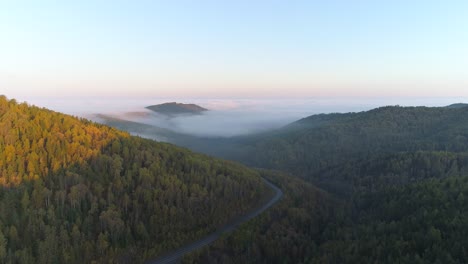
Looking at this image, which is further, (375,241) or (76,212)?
(76,212)

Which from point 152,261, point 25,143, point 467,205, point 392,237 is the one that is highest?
point 25,143

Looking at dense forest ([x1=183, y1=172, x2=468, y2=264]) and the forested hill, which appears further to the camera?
the forested hill

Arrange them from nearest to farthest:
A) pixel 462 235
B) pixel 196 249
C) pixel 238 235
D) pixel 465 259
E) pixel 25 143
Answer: pixel 465 259 → pixel 462 235 → pixel 196 249 → pixel 238 235 → pixel 25 143

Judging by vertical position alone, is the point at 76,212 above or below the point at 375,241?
above

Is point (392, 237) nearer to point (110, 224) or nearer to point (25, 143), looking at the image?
point (110, 224)

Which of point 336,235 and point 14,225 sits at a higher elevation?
point 14,225

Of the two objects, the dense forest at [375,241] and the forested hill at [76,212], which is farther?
the forested hill at [76,212]

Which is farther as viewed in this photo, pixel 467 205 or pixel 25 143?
pixel 25 143

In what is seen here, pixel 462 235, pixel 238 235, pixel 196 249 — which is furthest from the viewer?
pixel 238 235

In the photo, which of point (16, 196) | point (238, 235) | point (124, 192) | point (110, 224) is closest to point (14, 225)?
point (16, 196)

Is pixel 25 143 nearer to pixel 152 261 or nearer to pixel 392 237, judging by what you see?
pixel 152 261
